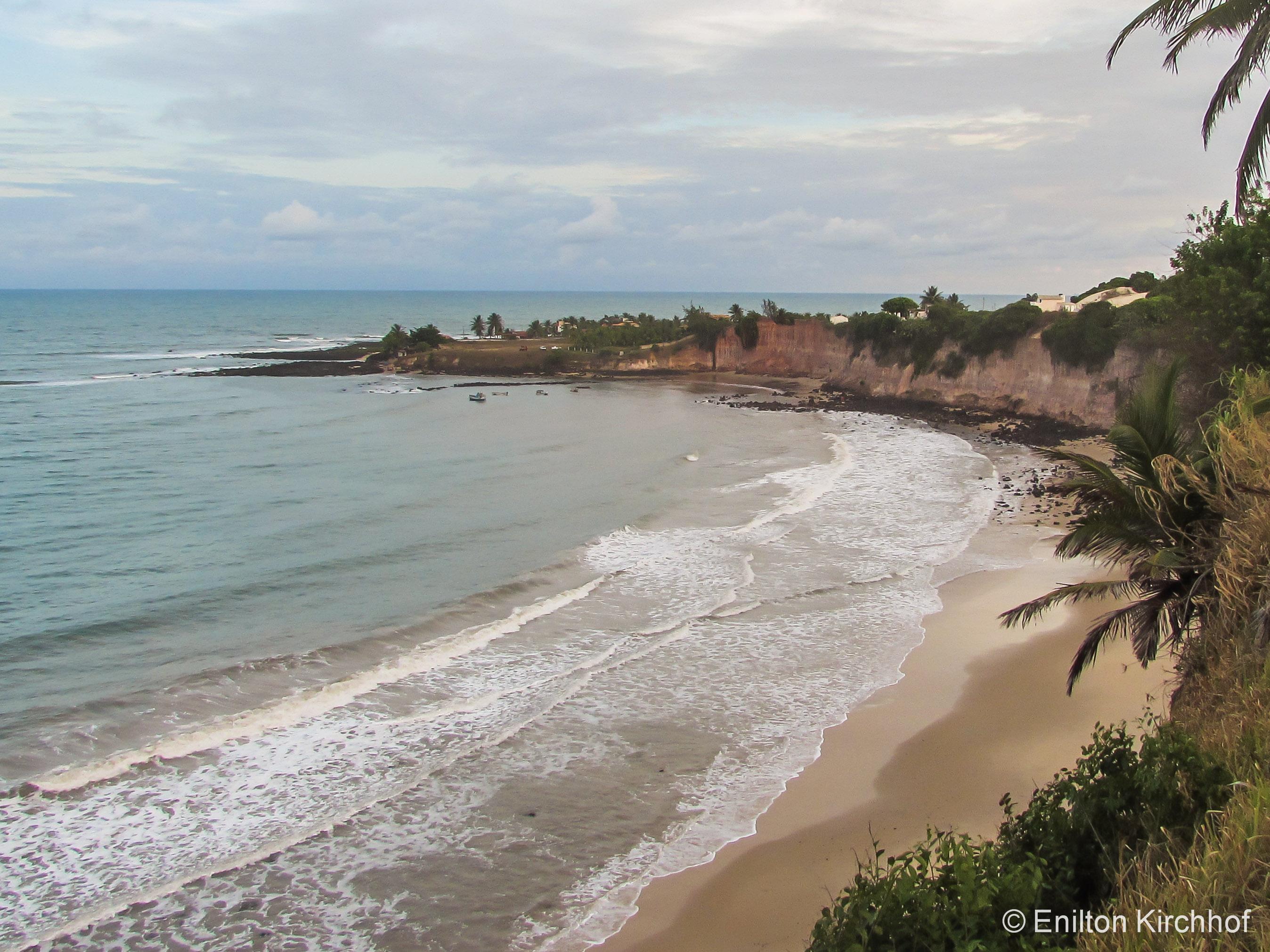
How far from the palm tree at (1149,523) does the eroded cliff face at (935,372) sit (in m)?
28.4

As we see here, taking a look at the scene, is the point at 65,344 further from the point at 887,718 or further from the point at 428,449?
the point at 887,718

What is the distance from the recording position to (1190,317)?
78.9 ft

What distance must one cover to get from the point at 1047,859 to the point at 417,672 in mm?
12024

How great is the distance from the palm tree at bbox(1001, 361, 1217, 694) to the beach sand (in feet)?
7.08

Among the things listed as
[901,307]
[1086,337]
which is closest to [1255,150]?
[1086,337]

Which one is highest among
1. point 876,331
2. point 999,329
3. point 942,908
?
point 876,331

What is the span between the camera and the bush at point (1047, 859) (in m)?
5.87

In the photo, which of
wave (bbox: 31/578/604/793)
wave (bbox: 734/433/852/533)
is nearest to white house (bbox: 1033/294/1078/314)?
wave (bbox: 734/433/852/533)

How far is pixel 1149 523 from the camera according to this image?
10.9m

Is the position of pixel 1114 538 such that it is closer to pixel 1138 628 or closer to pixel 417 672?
pixel 1138 628

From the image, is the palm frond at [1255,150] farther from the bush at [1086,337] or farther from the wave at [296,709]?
the bush at [1086,337]

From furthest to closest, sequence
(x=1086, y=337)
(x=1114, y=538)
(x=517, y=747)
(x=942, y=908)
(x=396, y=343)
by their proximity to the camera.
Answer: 1. (x=396, y=343)
2. (x=1086, y=337)
3. (x=517, y=747)
4. (x=1114, y=538)
5. (x=942, y=908)

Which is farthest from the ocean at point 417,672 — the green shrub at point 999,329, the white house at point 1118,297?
the white house at point 1118,297

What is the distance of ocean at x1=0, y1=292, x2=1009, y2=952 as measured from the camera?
1013cm
